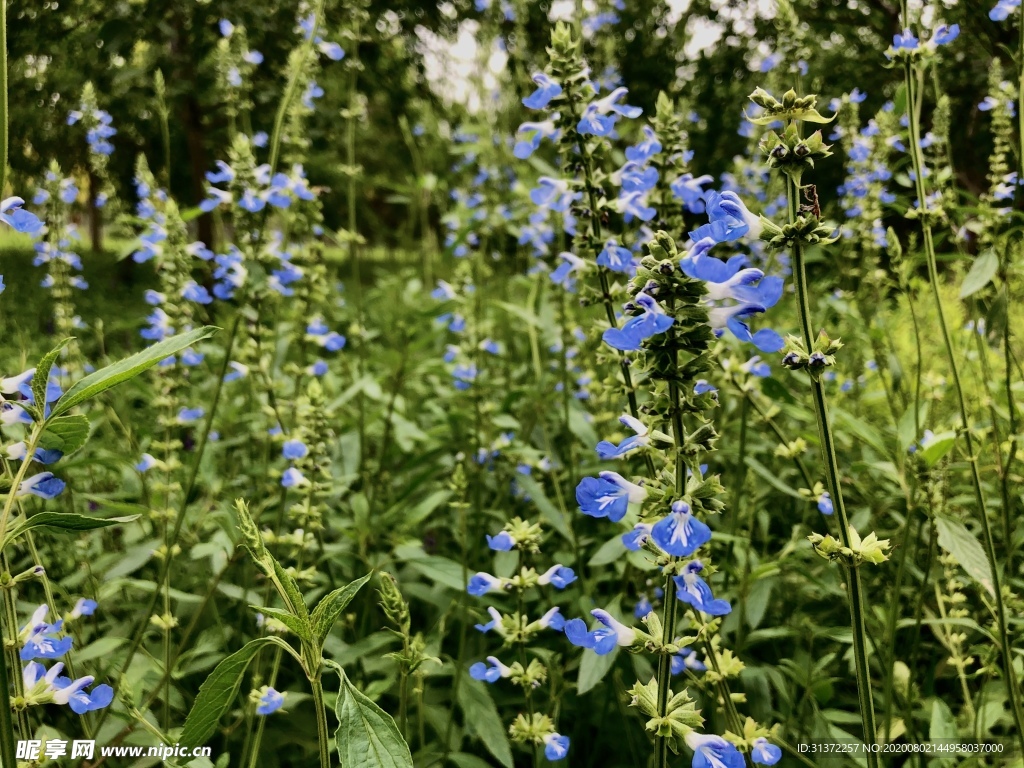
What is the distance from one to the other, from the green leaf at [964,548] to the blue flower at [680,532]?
1120 millimetres

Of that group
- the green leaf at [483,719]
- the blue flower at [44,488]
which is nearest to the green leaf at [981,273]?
the green leaf at [483,719]

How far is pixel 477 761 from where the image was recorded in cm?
209

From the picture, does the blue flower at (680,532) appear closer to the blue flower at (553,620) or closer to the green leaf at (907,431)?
the blue flower at (553,620)

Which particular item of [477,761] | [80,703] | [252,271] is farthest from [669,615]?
[252,271]

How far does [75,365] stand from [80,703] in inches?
86.4

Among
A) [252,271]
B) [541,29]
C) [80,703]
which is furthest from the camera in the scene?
[541,29]

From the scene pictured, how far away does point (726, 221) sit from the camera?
1.29m

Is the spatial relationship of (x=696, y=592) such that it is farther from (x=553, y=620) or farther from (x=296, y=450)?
(x=296, y=450)

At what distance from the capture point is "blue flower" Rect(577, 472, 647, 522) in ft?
4.28

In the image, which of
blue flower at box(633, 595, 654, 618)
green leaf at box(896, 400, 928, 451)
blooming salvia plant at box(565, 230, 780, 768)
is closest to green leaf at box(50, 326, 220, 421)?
blooming salvia plant at box(565, 230, 780, 768)

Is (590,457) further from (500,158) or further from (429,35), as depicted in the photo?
(429,35)

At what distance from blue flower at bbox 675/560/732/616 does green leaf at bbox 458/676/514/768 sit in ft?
3.06

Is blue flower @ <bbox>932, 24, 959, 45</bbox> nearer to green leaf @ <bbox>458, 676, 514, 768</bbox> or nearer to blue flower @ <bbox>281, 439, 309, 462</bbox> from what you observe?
blue flower @ <bbox>281, 439, 309, 462</bbox>

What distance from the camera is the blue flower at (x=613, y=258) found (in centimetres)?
202
